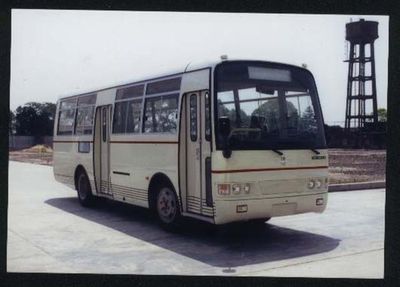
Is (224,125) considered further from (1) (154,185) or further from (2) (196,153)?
(1) (154,185)

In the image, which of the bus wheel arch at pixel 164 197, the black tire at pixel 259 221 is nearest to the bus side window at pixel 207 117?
the bus wheel arch at pixel 164 197

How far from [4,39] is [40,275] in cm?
304

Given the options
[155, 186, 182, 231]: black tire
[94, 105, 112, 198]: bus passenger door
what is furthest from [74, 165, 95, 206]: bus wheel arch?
[155, 186, 182, 231]: black tire

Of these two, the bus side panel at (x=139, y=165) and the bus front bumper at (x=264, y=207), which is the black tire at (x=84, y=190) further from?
the bus front bumper at (x=264, y=207)

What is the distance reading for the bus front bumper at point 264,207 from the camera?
7285mm

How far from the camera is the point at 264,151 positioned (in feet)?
24.6

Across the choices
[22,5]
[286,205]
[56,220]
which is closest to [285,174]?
[286,205]

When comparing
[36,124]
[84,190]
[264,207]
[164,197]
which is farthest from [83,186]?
[36,124]

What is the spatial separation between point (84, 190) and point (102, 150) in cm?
154

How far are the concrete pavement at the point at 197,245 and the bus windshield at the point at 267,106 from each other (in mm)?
1588

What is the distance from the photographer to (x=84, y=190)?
1203 cm

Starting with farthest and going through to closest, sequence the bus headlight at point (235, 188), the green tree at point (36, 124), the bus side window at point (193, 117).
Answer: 1. the green tree at point (36, 124)
2. the bus side window at point (193, 117)
3. the bus headlight at point (235, 188)

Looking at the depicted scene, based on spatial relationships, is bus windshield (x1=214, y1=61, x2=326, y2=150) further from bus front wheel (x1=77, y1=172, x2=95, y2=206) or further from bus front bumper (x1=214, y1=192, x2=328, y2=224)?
bus front wheel (x1=77, y1=172, x2=95, y2=206)

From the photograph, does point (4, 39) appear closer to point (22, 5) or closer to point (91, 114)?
point (22, 5)
